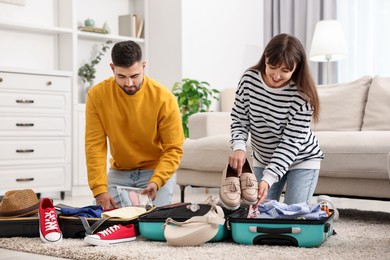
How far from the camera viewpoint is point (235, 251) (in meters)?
2.13

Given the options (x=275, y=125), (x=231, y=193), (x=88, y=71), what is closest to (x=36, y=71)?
(x=88, y=71)

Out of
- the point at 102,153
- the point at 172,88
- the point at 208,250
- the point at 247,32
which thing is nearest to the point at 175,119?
the point at 102,153

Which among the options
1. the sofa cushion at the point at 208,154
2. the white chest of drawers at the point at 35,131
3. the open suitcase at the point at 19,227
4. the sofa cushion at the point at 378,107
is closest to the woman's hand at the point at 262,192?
the open suitcase at the point at 19,227

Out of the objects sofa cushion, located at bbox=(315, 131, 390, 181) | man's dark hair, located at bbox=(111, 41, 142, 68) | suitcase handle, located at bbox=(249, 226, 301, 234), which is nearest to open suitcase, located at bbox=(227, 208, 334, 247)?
suitcase handle, located at bbox=(249, 226, 301, 234)

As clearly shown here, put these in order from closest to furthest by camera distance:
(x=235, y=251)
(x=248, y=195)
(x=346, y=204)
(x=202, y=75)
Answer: (x=235, y=251)
(x=248, y=195)
(x=346, y=204)
(x=202, y=75)

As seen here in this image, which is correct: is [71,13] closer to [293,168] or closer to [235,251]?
[293,168]

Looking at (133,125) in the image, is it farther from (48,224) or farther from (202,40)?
(202,40)

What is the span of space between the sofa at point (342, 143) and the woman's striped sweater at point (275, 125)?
375mm

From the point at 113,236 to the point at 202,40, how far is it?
3665 mm

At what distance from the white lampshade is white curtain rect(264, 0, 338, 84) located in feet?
1.96

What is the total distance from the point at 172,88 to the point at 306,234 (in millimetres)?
3400

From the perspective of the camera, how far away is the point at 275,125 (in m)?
2.53

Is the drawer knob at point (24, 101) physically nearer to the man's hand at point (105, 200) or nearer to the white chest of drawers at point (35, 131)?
the white chest of drawers at point (35, 131)

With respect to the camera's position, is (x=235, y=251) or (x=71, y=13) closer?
(x=235, y=251)
